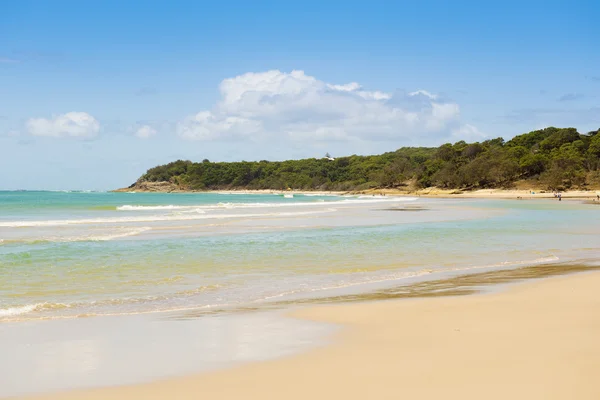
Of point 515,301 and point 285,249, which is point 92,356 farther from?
point 285,249

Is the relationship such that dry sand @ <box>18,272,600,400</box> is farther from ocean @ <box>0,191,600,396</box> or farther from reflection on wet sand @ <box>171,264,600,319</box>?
reflection on wet sand @ <box>171,264,600,319</box>

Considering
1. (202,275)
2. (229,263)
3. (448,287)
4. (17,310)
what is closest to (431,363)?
(448,287)

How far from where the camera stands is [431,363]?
578cm

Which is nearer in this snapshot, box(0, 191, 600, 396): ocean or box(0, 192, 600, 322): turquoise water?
box(0, 191, 600, 396): ocean

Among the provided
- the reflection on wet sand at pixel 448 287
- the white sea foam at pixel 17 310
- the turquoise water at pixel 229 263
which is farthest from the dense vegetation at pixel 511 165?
the white sea foam at pixel 17 310

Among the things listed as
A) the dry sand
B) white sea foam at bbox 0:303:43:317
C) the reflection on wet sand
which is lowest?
the reflection on wet sand

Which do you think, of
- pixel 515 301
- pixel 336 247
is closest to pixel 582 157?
pixel 336 247

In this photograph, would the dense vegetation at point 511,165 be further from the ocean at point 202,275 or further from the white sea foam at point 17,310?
the white sea foam at point 17,310

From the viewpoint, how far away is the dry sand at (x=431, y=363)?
5.00m

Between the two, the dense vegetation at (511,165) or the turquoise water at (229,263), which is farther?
the dense vegetation at (511,165)

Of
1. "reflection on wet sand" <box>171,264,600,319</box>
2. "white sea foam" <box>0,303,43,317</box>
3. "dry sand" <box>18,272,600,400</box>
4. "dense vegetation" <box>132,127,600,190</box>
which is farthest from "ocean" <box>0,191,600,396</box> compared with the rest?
"dense vegetation" <box>132,127,600,190</box>

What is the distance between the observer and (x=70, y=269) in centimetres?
1366

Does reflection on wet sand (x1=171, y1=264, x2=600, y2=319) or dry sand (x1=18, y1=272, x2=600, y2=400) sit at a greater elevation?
dry sand (x1=18, y1=272, x2=600, y2=400)

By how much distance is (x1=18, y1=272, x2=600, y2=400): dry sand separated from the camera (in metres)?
5.00
